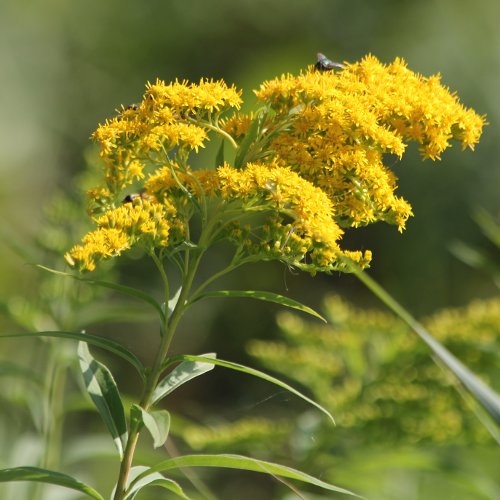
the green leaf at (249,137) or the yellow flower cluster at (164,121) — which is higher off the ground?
the yellow flower cluster at (164,121)

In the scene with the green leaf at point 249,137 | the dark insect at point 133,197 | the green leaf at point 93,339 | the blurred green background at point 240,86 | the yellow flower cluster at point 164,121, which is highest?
the blurred green background at point 240,86

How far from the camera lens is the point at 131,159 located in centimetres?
184

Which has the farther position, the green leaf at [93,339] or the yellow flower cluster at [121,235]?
the yellow flower cluster at [121,235]

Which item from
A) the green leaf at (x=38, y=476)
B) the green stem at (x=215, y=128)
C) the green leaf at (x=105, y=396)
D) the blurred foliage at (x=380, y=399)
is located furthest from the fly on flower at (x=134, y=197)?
the blurred foliage at (x=380, y=399)

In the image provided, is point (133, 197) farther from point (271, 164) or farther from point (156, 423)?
point (156, 423)

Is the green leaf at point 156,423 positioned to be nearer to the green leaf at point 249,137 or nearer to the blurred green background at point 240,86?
the green leaf at point 249,137

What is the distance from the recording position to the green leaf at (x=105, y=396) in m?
1.69

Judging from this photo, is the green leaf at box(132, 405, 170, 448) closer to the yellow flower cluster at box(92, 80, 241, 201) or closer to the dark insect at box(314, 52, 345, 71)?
the yellow flower cluster at box(92, 80, 241, 201)

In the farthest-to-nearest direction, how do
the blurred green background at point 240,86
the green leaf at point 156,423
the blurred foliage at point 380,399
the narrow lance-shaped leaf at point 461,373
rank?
the blurred green background at point 240,86 → the blurred foliage at point 380,399 → the green leaf at point 156,423 → the narrow lance-shaped leaf at point 461,373

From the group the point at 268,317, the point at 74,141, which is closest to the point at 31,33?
the point at 74,141

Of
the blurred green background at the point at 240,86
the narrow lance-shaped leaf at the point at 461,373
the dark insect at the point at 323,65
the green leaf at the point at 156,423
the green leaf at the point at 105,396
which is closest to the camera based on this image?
the narrow lance-shaped leaf at the point at 461,373

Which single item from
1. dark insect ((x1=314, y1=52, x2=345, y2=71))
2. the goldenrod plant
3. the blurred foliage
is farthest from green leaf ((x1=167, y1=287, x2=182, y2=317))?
the blurred foliage

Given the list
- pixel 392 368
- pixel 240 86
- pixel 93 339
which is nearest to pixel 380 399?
pixel 392 368

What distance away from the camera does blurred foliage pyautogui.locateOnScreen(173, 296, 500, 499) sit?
8.72ft
